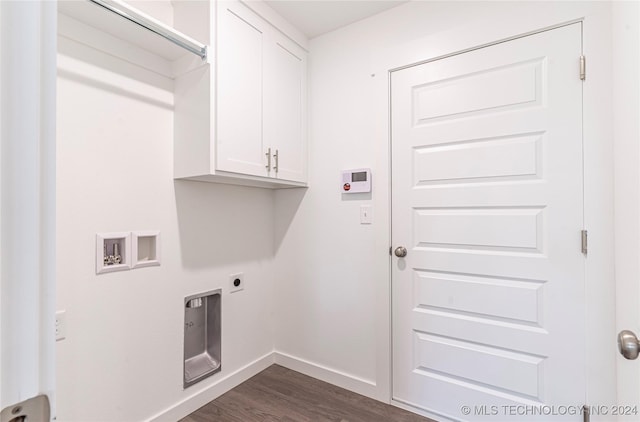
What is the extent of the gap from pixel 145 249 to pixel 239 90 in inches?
40.0

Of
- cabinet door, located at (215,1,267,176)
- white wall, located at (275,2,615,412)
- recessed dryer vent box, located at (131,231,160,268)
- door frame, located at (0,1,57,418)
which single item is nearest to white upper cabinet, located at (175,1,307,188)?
cabinet door, located at (215,1,267,176)

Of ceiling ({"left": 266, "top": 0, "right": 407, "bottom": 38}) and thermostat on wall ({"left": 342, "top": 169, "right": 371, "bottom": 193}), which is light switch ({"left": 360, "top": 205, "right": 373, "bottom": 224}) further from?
ceiling ({"left": 266, "top": 0, "right": 407, "bottom": 38})

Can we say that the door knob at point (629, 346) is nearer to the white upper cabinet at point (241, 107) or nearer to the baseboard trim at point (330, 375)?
the baseboard trim at point (330, 375)

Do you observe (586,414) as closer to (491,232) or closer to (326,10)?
(491,232)

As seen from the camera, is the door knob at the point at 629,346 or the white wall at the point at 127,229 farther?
the white wall at the point at 127,229

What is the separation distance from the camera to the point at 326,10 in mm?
1888

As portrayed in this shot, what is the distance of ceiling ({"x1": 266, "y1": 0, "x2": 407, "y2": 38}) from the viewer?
5.98 feet

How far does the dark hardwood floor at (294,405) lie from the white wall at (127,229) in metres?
0.11

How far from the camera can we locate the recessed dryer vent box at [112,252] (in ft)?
4.62

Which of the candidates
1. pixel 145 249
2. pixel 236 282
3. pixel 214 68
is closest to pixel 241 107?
pixel 214 68

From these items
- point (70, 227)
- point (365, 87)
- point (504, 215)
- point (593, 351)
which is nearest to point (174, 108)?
point (70, 227)

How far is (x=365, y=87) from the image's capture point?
1955mm

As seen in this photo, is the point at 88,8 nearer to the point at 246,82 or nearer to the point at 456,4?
the point at 246,82

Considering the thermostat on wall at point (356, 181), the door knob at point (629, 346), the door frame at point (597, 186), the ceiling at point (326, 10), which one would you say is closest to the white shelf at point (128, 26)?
the ceiling at point (326, 10)
